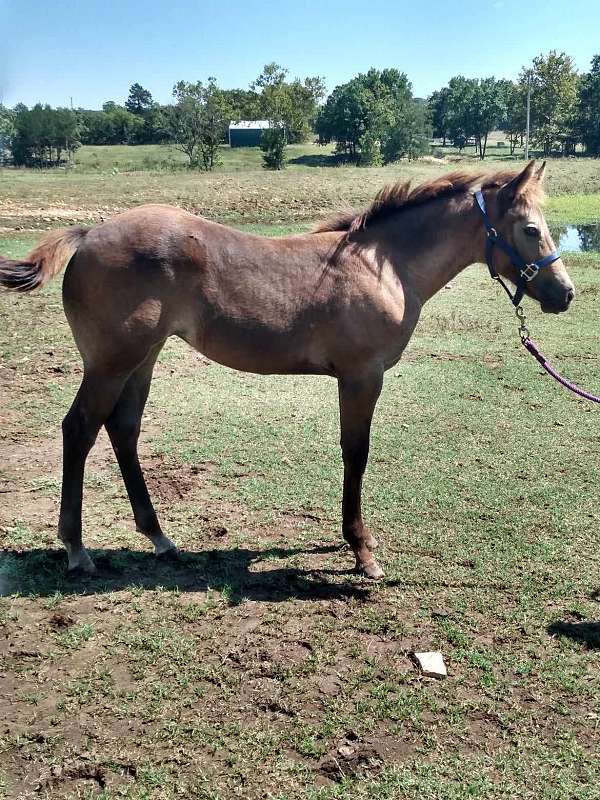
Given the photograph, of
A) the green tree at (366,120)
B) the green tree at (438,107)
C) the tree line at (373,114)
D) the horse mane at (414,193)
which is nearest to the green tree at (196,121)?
the tree line at (373,114)

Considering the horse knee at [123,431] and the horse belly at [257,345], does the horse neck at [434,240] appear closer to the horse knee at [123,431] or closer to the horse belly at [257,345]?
the horse belly at [257,345]

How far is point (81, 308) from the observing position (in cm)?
351

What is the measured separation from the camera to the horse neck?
3.87m

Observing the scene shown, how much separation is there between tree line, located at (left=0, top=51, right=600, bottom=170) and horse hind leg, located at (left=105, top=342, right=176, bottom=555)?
1652 inches

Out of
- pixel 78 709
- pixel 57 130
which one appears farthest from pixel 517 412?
pixel 57 130

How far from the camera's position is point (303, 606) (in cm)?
362

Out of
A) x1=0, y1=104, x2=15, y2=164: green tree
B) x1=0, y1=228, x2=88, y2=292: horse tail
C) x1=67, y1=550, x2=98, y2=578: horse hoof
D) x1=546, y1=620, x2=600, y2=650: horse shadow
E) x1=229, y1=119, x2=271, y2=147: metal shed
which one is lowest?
x1=546, y1=620, x2=600, y2=650: horse shadow

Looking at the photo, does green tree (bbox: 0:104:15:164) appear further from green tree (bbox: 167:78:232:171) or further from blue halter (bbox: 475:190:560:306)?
green tree (bbox: 167:78:232:171)

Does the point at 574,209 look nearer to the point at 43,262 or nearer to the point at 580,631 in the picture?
the point at 580,631

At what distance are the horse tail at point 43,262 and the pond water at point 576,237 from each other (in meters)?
15.3

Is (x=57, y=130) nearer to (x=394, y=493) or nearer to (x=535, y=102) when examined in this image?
(x=394, y=493)

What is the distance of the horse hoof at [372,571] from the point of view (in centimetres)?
391

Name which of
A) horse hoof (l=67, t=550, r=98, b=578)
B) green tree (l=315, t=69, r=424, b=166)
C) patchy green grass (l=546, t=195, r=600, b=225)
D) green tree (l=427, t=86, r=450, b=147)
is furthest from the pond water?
green tree (l=427, t=86, r=450, b=147)

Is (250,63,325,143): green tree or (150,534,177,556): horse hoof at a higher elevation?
(250,63,325,143): green tree
